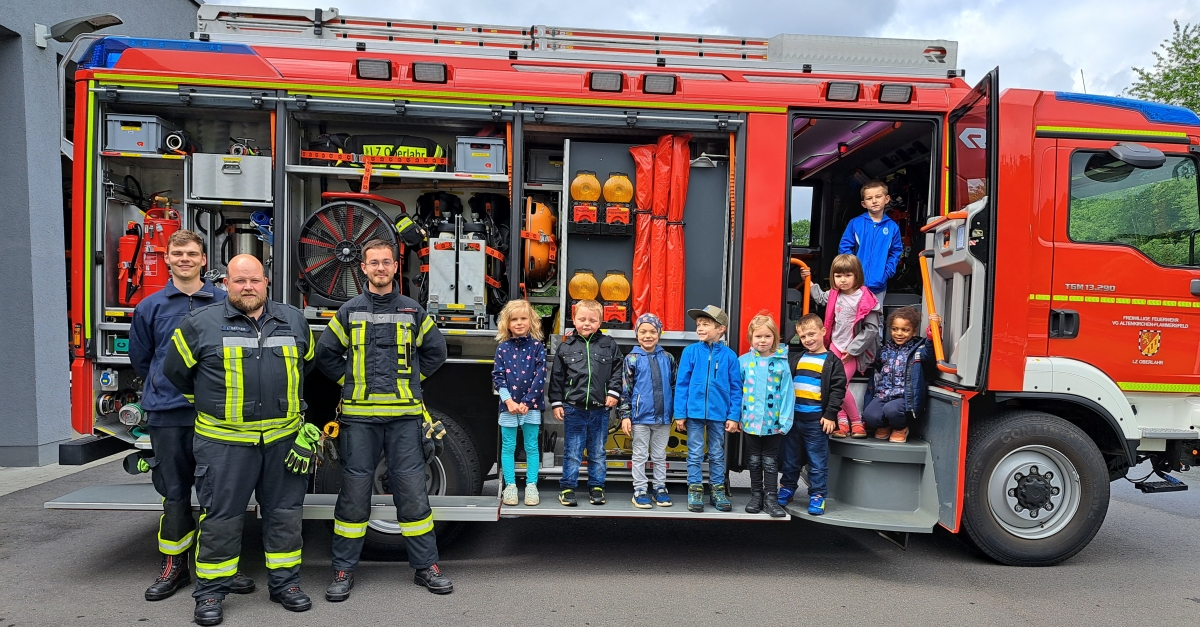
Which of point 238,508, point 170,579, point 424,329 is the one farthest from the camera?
point 424,329

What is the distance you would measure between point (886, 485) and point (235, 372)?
387 centimetres

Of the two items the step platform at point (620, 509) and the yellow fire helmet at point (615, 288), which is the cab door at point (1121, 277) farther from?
the yellow fire helmet at point (615, 288)

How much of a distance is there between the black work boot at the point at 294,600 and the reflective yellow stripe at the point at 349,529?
1.16 feet

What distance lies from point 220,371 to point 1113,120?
5497mm

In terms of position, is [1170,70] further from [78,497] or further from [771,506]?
[78,497]

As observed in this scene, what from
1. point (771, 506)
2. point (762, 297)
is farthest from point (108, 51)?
point (771, 506)

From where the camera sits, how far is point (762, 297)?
4.56 meters

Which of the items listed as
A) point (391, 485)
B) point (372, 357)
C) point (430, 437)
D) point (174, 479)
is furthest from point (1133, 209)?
point (174, 479)

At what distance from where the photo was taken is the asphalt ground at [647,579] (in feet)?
12.5

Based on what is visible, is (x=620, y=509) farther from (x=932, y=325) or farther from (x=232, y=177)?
(x=232, y=177)

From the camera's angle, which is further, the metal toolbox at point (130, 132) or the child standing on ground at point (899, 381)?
the child standing on ground at point (899, 381)

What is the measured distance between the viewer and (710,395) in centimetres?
443

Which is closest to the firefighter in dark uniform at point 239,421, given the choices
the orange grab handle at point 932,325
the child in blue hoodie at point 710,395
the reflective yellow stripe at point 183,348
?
the reflective yellow stripe at point 183,348

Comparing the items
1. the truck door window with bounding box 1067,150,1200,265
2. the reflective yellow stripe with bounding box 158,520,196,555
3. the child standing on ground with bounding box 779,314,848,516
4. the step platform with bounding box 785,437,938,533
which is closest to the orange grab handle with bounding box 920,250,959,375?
the step platform with bounding box 785,437,938,533
